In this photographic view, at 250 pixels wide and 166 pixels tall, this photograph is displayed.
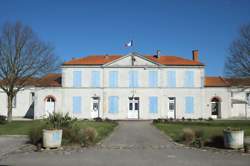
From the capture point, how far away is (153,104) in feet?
102

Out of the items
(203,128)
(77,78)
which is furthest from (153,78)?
(203,128)

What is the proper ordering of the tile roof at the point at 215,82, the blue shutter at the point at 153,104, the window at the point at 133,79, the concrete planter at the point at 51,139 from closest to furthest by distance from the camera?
the concrete planter at the point at 51,139 → the blue shutter at the point at 153,104 → the window at the point at 133,79 → the tile roof at the point at 215,82

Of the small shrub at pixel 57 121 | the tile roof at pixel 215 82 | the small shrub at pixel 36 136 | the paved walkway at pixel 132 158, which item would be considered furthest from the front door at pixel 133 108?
the paved walkway at pixel 132 158

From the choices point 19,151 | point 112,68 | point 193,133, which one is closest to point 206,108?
point 112,68

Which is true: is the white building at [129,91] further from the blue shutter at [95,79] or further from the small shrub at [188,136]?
the small shrub at [188,136]

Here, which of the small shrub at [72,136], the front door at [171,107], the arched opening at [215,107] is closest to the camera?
the small shrub at [72,136]

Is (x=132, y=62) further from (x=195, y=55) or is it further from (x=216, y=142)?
(x=216, y=142)

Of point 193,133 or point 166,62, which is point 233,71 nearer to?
point 166,62

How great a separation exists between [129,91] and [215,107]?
9955mm

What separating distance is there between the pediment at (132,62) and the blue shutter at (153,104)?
3.59m

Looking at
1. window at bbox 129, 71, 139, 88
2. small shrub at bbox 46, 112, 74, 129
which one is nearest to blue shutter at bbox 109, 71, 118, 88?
window at bbox 129, 71, 139, 88

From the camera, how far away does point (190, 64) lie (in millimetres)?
31484

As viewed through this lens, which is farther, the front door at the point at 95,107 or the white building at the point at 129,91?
the front door at the point at 95,107

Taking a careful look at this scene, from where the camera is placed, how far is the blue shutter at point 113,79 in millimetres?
31094
